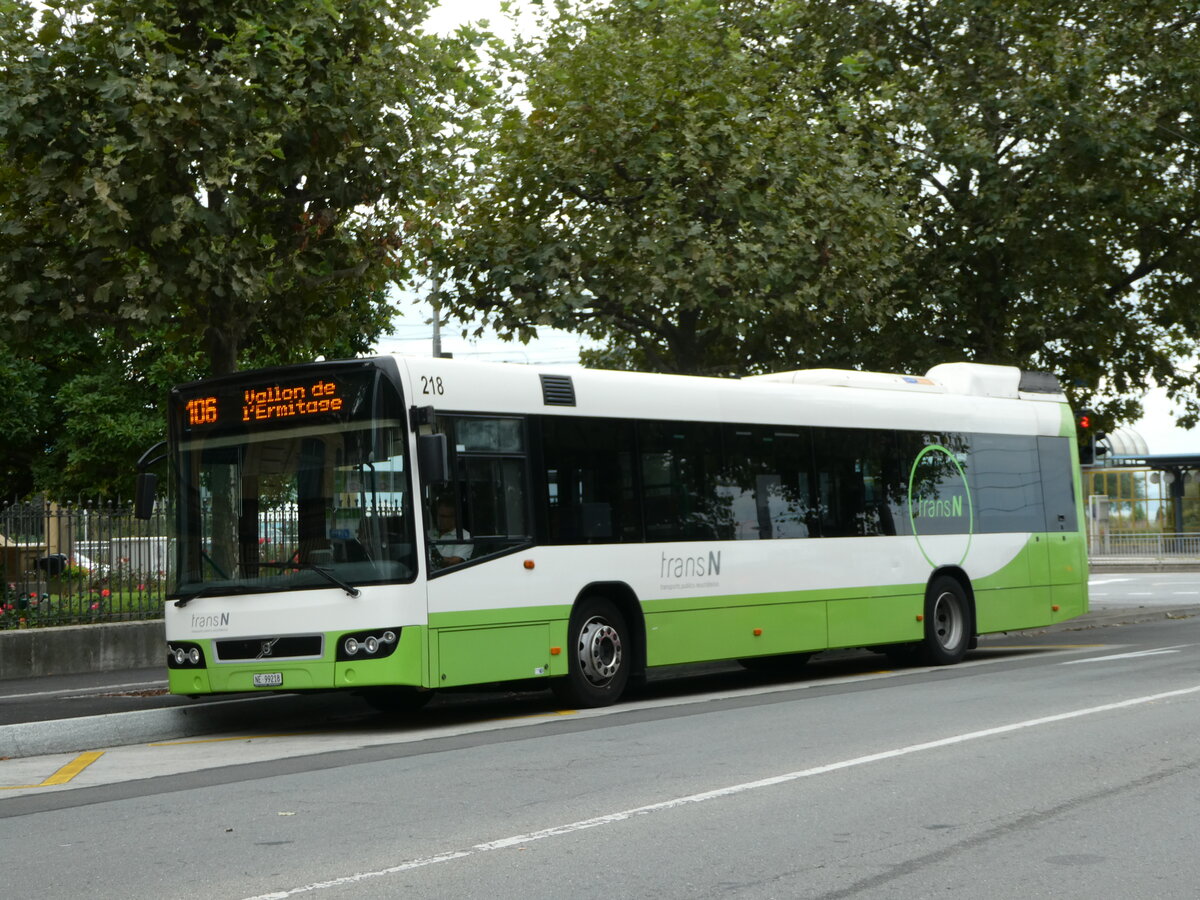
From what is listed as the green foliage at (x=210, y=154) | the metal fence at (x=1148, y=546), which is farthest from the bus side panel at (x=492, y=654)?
the metal fence at (x=1148, y=546)

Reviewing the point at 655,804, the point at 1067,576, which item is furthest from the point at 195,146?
the point at 1067,576

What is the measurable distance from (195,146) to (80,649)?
7.49m

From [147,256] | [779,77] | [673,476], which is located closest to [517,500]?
[673,476]

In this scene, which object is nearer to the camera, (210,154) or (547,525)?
(547,525)

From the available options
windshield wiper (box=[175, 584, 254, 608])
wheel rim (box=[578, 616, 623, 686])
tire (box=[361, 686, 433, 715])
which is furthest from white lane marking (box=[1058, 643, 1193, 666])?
windshield wiper (box=[175, 584, 254, 608])

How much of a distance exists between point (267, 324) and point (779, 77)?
7.70m

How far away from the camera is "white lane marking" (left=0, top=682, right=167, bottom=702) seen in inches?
617

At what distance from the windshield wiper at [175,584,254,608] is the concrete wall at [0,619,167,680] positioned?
691cm

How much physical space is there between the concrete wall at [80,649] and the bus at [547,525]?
6504mm

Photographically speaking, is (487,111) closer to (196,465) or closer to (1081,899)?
(196,465)

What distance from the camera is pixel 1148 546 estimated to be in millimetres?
53094

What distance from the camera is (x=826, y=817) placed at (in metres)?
7.47

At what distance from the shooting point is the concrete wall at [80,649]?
18.3m

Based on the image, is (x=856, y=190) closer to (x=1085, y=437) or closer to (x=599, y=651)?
(x=1085, y=437)
